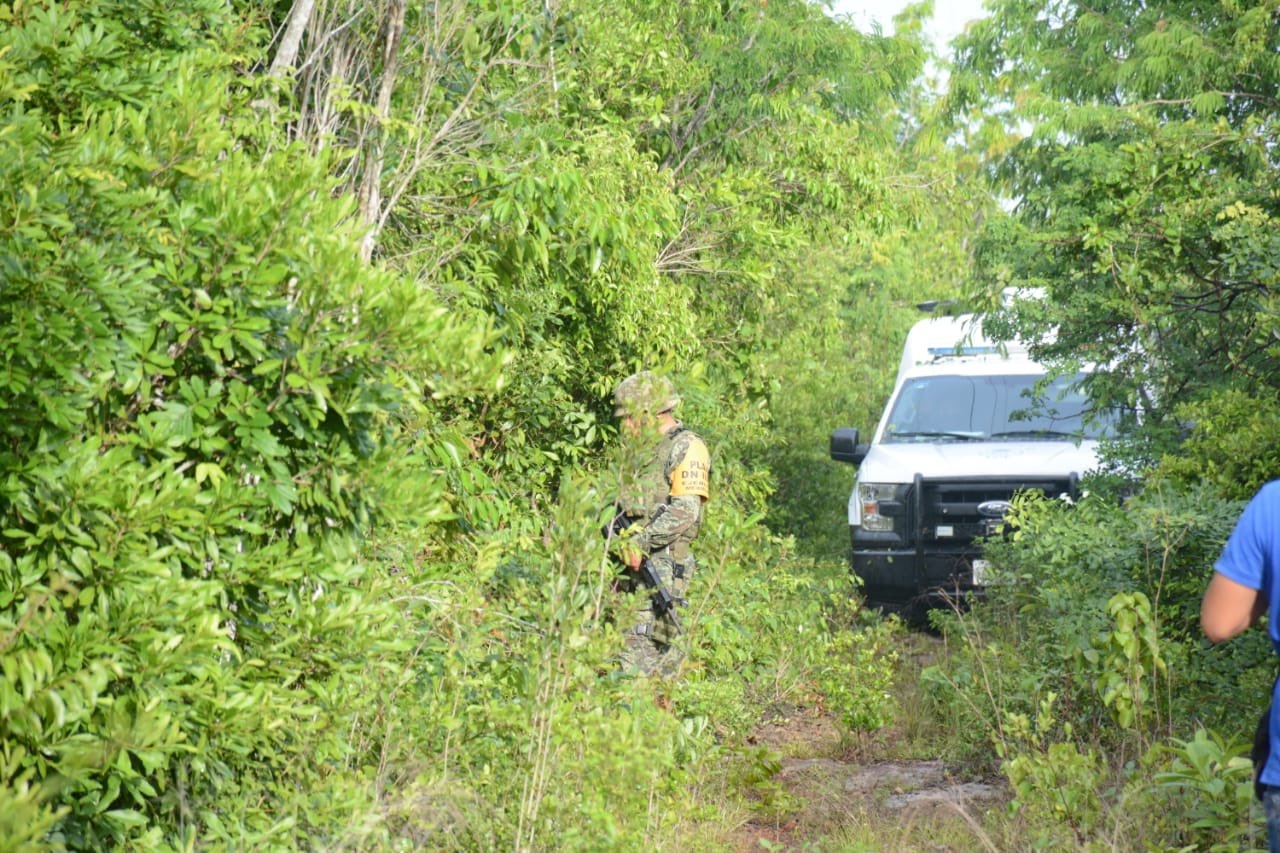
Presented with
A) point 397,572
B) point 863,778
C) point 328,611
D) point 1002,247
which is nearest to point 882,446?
point 1002,247

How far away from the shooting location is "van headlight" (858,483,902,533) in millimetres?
10852

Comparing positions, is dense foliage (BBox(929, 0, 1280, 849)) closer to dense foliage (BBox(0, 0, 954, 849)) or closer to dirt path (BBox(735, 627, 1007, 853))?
dirt path (BBox(735, 627, 1007, 853))

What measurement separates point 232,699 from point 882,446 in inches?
338

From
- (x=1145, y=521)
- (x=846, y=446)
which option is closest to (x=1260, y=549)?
(x=1145, y=521)

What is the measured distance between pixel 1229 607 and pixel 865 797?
3.57 meters

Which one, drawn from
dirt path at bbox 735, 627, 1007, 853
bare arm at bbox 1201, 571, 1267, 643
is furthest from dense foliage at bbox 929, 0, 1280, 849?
bare arm at bbox 1201, 571, 1267, 643

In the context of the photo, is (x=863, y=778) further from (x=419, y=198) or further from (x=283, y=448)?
(x=283, y=448)

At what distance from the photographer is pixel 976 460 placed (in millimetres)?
10727

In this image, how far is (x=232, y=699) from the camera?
3.43 metres

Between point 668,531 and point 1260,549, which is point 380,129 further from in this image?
point 1260,549

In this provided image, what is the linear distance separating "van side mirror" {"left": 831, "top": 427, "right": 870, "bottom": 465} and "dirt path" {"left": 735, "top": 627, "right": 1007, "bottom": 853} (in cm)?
342

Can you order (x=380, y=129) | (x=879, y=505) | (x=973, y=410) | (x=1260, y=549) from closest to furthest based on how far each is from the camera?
(x=1260, y=549)
(x=380, y=129)
(x=879, y=505)
(x=973, y=410)

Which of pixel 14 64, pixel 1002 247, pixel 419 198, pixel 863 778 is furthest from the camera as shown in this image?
pixel 1002 247

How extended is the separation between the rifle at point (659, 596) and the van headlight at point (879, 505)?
167 inches
